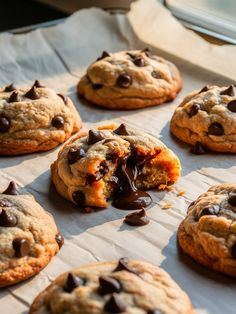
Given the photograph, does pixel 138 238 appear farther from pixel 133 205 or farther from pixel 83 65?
pixel 83 65

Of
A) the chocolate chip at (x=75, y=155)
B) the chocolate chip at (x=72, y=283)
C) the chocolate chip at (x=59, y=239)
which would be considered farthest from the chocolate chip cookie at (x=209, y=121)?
the chocolate chip at (x=72, y=283)

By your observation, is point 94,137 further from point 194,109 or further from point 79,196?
point 194,109

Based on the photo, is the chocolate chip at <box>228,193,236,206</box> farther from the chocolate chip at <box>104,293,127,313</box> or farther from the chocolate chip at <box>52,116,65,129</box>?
the chocolate chip at <box>52,116,65,129</box>

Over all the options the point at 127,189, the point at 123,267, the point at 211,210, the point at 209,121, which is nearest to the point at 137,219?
the point at 127,189

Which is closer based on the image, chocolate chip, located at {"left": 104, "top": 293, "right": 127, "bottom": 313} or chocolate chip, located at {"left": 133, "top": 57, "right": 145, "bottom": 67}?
chocolate chip, located at {"left": 104, "top": 293, "right": 127, "bottom": 313}

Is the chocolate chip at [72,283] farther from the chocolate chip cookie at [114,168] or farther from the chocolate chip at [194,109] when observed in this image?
the chocolate chip at [194,109]

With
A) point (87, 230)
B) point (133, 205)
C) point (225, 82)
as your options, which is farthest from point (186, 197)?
point (225, 82)

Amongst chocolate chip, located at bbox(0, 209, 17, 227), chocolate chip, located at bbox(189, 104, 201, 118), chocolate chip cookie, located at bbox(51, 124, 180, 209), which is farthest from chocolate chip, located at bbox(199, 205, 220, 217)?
chocolate chip, located at bbox(189, 104, 201, 118)
